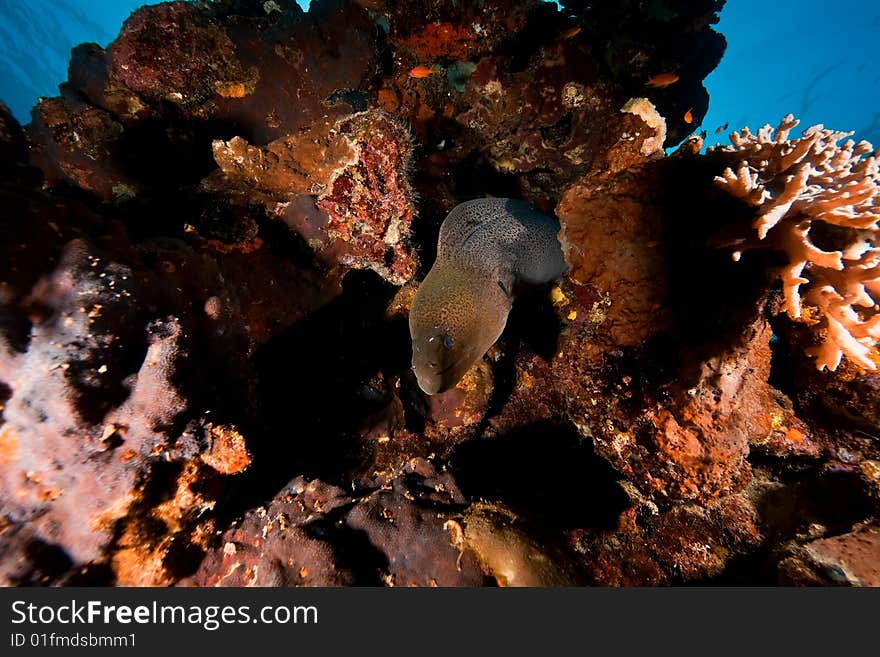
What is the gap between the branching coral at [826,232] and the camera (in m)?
1.96

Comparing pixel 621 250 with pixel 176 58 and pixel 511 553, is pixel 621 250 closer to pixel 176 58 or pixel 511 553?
pixel 511 553

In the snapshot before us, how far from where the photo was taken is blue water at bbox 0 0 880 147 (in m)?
41.0

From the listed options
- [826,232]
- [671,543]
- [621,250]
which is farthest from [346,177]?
[671,543]

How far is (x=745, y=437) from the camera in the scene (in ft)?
7.68

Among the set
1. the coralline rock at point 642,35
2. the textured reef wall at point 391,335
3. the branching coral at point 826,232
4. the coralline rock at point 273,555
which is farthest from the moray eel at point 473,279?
the coralline rock at point 642,35

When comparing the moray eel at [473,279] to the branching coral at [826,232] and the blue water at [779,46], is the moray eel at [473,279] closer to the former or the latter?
the branching coral at [826,232]

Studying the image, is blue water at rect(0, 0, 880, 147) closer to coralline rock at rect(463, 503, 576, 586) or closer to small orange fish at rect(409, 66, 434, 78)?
small orange fish at rect(409, 66, 434, 78)

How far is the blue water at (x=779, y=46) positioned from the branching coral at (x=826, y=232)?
58921 mm

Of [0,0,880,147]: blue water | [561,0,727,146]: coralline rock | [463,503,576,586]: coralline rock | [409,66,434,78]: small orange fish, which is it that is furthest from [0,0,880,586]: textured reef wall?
[0,0,880,147]: blue water

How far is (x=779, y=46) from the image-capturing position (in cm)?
5503

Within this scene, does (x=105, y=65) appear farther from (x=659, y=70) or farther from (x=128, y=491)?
(x=659, y=70)

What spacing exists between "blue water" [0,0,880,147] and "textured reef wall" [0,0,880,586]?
54.0 m

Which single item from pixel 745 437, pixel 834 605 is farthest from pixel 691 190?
pixel 834 605

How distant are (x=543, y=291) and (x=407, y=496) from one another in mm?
2500
